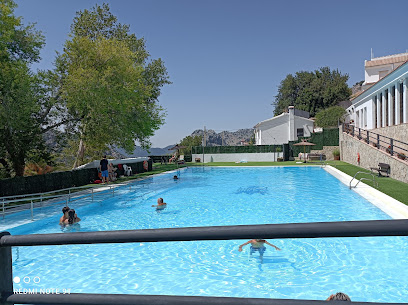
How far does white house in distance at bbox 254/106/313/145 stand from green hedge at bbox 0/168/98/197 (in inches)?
1440

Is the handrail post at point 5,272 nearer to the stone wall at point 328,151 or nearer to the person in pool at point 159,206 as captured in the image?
the person in pool at point 159,206

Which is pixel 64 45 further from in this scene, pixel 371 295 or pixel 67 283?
pixel 371 295

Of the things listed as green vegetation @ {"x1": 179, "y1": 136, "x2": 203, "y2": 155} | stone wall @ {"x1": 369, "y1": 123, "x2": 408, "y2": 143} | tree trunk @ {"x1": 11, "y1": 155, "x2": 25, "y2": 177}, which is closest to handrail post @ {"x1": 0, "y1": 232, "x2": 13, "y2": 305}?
tree trunk @ {"x1": 11, "y1": 155, "x2": 25, "y2": 177}

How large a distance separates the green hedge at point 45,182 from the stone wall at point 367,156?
21.0 meters

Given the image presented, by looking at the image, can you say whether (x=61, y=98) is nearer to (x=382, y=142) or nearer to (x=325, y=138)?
(x=382, y=142)

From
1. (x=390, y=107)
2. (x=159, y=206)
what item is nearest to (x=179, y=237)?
(x=159, y=206)

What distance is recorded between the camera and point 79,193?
17062 millimetres

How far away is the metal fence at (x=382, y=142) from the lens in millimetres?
18245

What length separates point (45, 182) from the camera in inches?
687

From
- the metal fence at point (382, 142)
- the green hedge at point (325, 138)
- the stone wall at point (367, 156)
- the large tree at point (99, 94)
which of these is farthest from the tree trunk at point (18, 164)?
the green hedge at point (325, 138)

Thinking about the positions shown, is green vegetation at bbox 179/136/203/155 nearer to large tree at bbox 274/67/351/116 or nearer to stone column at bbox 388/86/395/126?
large tree at bbox 274/67/351/116

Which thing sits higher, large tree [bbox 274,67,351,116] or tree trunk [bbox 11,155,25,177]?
large tree [bbox 274,67,351,116]

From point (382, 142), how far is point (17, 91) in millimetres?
26342

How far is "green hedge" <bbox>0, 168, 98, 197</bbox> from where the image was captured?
15.2m
